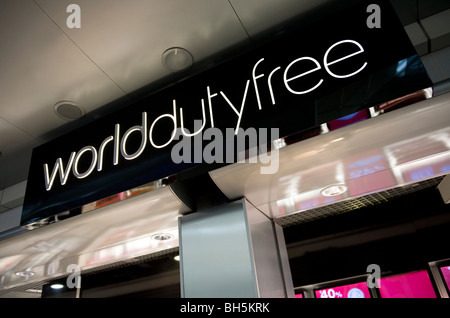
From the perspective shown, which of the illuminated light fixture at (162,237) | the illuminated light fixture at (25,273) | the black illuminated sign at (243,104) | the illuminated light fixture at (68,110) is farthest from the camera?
the illuminated light fixture at (25,273)

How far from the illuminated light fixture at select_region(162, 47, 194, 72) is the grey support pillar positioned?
952 millimetres

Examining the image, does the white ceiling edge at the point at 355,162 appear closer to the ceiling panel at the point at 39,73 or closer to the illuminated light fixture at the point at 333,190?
the illuminated light fixture at the point at 333,190

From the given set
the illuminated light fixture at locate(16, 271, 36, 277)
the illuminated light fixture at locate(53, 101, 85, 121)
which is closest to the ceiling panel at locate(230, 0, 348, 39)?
the illuminated light fixture at locate(53, 101, 85, 121)

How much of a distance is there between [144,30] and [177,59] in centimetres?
27

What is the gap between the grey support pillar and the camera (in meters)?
1.70

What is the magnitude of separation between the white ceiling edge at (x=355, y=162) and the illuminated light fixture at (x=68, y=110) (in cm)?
125

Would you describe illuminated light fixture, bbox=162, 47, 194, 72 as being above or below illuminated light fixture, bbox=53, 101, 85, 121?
above

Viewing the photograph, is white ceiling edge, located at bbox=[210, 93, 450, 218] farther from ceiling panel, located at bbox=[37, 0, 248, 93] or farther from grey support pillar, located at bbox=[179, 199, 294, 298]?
ceiling panel, located at bbox=[37, 0, 248, 93]

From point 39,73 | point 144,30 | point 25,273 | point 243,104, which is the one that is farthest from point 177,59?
point 25,273

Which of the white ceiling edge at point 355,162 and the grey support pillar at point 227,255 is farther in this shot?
the grey support pillar at point 227,255

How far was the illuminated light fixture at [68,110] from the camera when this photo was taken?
2.28 metres

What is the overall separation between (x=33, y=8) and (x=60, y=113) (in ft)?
2.66

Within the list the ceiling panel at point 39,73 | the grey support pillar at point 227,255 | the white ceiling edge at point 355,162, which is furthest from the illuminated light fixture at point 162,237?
the ceiling panel at point 39,73

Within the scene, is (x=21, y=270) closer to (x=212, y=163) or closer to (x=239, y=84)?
(x=212, y=163)
